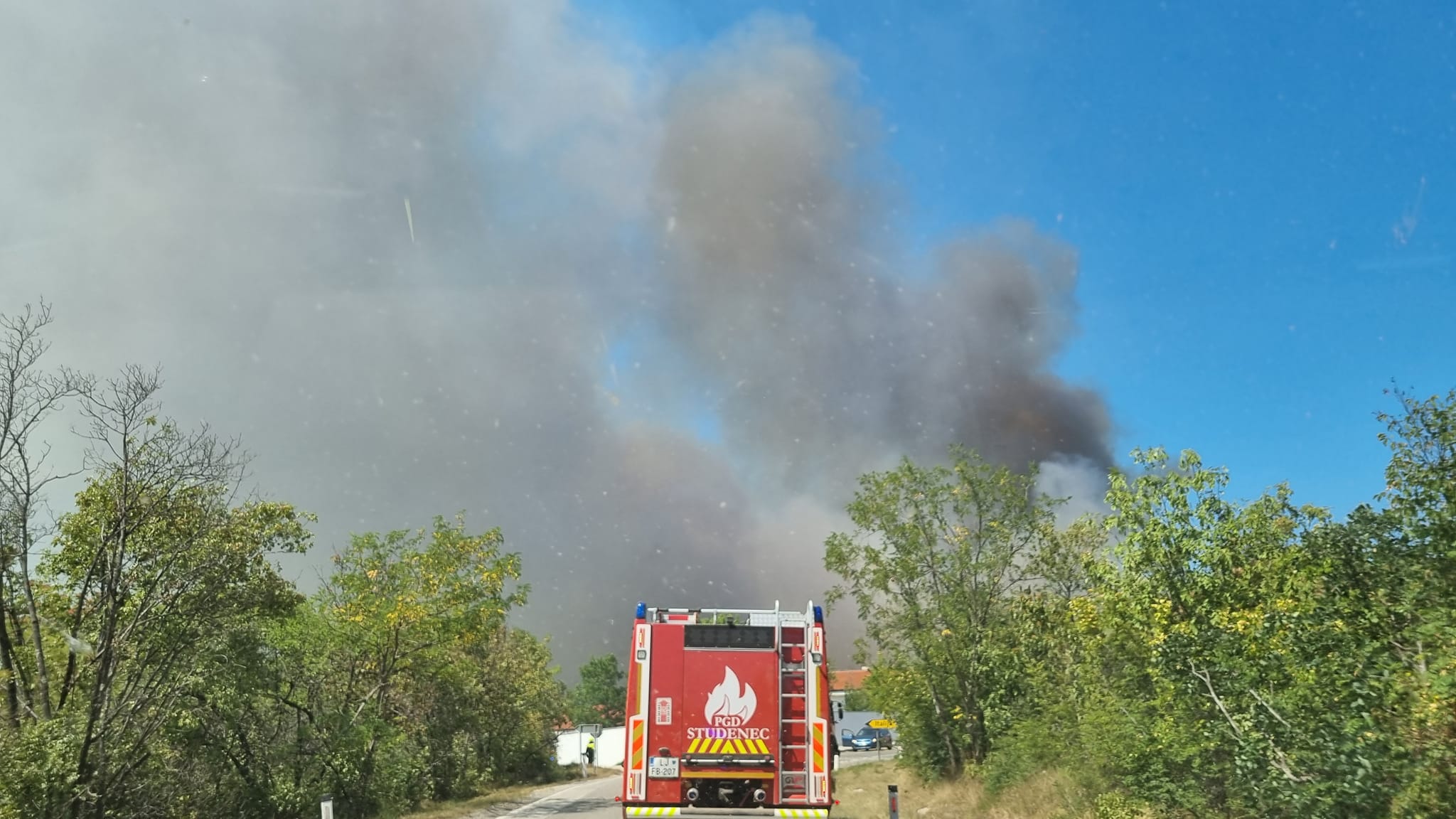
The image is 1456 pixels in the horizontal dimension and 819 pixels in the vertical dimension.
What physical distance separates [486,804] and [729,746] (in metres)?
22.7

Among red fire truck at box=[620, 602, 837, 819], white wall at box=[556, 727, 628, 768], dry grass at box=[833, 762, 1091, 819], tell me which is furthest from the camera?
white wall at box=[556, 727, 628, 768]

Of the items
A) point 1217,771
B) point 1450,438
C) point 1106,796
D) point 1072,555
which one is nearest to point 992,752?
point 1072,555

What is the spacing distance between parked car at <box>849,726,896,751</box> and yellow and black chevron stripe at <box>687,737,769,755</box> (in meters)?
62.4

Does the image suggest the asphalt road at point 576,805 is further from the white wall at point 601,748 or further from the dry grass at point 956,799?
the white wall at point 601,748

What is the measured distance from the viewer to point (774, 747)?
1242 centimetres

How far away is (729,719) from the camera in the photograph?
12477 millimetres

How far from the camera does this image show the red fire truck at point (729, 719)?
12.4 metres

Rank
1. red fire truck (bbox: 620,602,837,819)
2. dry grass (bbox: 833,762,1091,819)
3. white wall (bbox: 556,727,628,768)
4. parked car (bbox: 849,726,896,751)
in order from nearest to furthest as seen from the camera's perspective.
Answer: red fire truck (bbox: 620,602,837,819), dry grass (bbox: 833,762,1091,819), white wall (bbox: 556,727,628,768), parked car (bbox: 849,726,896,751)

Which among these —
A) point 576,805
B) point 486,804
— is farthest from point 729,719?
A: point 486,804

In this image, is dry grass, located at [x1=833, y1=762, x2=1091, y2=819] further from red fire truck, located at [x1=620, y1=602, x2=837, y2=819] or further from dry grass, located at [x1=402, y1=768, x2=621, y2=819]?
dry grass, located at [x1=402, y1=768, x2=621, y2=819]

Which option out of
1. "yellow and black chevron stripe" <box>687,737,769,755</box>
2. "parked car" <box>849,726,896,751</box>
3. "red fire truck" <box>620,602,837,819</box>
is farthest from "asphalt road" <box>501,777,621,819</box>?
"parked car" <box>849,726,896,751</box>

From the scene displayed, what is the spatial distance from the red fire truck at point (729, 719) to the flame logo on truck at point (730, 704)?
0.01 m

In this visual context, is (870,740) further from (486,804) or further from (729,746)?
(729,746)

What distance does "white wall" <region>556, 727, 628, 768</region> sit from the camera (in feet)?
242
